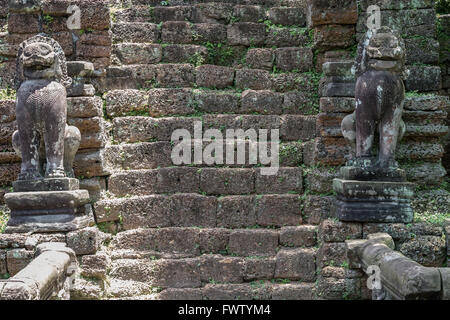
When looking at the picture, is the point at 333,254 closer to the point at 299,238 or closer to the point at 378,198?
the point at 299,238

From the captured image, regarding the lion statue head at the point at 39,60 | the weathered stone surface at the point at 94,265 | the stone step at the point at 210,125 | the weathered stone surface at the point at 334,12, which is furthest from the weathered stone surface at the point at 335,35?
the weathered stone surface at the point at 94,265

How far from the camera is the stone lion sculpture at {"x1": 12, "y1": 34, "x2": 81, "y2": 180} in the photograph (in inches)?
199

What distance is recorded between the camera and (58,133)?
508 cm

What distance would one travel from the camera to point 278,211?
5.75 m

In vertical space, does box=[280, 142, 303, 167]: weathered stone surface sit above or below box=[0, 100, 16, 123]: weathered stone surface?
below

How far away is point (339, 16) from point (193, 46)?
1.77m

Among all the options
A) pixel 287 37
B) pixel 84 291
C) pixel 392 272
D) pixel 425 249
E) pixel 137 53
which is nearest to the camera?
pixel 392 272

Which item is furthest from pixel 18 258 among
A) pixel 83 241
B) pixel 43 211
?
pixel 83 241

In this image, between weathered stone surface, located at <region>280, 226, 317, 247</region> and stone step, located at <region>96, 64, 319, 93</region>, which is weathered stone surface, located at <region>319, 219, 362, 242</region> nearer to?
weathered stone surface, located at <region>280, 226, 317, 247</region>

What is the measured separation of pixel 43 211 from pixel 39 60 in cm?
135

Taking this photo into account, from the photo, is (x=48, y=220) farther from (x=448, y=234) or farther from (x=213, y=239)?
(x=448, y=234)

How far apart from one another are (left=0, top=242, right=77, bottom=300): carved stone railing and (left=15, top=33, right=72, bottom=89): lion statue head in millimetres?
1541

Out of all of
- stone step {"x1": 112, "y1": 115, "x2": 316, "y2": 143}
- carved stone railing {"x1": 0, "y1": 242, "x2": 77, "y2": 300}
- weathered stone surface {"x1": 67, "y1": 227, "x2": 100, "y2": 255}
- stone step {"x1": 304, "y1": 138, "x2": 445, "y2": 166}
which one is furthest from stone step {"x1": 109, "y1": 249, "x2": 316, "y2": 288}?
stone step {"x1": 112, "y1": 115, "x2": 316, "y2": 143}

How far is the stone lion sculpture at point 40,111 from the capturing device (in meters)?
5.04
